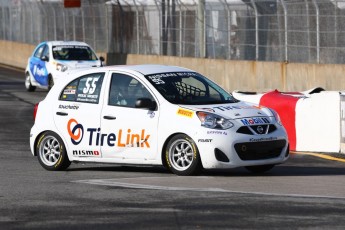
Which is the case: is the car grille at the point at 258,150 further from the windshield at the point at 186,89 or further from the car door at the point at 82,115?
the car door at the point at 82,115

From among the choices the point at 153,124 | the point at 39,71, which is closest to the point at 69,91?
the point at 153,124

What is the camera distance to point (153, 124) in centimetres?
1472

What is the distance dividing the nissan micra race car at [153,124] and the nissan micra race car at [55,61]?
1786cm

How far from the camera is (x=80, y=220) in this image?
35.2 feet

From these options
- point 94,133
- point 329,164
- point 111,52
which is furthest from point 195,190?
point 111,52

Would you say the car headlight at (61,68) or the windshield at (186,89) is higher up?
the windshield at (186,89)

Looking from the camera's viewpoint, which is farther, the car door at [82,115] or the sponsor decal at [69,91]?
the sponsor decal at [69,91]

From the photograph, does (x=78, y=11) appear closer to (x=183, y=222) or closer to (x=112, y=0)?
(x=112, y=0)

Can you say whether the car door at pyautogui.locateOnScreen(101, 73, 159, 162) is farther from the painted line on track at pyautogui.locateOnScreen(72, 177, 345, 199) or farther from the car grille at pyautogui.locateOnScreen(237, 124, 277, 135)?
the car grille at pyautogui.locateOnScreen(237, 124, 277, 135)

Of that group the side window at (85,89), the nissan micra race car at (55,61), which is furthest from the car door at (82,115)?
the nissan micra race car at (55,61)

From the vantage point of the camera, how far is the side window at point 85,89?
15.4 meters

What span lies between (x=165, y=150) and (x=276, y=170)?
5.68 ft

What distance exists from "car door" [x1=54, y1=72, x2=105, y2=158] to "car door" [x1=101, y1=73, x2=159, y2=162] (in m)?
0.14

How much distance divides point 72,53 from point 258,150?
20.9 m
